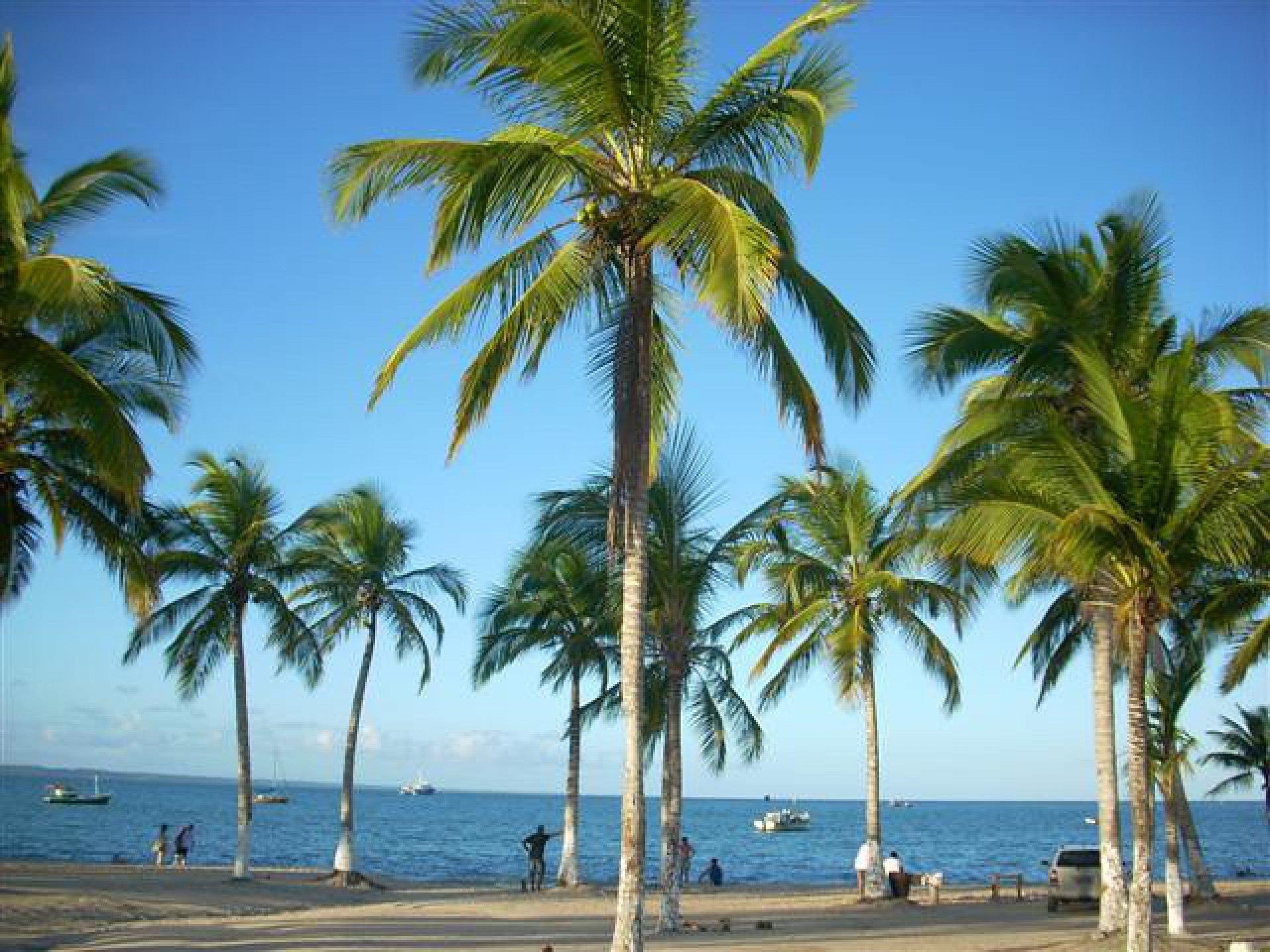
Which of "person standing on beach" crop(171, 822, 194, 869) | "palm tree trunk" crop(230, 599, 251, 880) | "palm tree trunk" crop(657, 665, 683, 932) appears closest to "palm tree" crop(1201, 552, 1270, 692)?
"palm tree trunk" crop(657, 665, 683, 932)

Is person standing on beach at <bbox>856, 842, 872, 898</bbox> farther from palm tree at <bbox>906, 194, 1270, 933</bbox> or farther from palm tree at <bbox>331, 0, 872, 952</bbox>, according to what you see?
palm tree at <bbox>331, 0, 872, 952</bbox>

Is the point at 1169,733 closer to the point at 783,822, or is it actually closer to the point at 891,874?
the point at 891,874

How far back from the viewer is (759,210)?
1445 cm

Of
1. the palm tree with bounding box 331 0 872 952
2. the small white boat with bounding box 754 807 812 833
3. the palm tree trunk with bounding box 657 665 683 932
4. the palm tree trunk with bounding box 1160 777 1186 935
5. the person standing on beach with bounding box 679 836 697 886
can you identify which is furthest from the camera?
the small white boat with bounding box 754 807 812 833

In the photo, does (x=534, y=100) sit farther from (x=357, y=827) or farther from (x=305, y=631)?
(x=357, y=827)

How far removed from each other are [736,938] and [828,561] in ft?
36.0

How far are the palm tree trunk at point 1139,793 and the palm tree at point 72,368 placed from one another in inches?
513

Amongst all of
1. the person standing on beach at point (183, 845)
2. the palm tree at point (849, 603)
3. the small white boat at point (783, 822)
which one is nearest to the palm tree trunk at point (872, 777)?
the palm tree at point (849, 603)

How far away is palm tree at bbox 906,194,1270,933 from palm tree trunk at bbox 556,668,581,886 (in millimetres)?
15393

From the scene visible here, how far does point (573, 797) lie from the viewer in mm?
33719

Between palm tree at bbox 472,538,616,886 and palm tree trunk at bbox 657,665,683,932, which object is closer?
palm tree trunk at bbox 657,665,683,932

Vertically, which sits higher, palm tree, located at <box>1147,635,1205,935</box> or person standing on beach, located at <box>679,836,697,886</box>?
palm tree, located at <box>1147,635,1205,935</box>

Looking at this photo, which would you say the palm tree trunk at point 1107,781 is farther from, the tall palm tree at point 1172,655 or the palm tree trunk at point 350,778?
the palm tree trunk at point 350,778

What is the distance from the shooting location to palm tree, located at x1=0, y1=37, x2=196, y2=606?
1541cm
